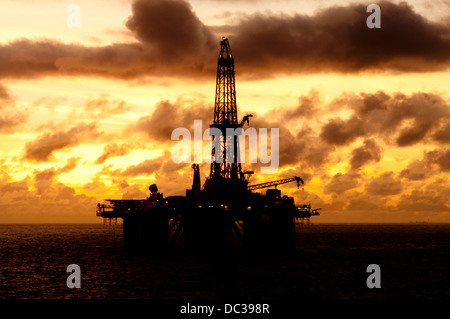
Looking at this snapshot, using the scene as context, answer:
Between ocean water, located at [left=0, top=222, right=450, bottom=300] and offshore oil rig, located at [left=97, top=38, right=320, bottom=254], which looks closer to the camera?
ocean water, located at [left=0, top=222, right=450, bottom=300]

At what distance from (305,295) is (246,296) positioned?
507 cm

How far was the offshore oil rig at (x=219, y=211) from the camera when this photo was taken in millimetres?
75000

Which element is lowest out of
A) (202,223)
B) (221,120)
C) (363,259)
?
(363,259)

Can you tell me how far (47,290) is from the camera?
49031 mm

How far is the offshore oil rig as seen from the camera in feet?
246

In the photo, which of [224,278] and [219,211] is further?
[219,211]

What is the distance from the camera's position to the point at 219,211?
7481 cm

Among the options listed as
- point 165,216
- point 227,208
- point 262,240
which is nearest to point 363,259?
point 262,240

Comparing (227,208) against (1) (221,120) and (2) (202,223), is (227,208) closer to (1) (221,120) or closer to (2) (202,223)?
(2) (202,223)

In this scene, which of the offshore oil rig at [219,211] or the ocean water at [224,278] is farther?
the offshore oil rig at [219,211]

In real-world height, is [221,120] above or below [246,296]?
above

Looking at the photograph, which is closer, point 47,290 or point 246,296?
point 246,296
